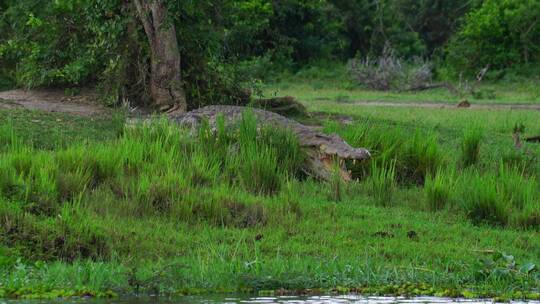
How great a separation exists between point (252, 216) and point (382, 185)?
65.5 inches

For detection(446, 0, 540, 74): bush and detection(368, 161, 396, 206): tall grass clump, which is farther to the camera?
detection(446, 0, 540, 74): bush

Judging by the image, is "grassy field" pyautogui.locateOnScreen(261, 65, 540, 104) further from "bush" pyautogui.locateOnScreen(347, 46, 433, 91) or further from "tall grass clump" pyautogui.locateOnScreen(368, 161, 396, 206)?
"tall grass clump" pyautogui.locateOnScreen(368, 161, 396, 206)

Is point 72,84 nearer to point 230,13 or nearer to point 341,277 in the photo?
point 230,13

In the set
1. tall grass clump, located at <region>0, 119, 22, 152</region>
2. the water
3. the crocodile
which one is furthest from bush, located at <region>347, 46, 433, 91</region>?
the water

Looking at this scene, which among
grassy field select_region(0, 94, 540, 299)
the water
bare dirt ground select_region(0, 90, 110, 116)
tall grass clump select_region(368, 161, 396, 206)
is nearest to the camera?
the water

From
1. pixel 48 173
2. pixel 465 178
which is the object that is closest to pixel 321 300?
pixel 48 173

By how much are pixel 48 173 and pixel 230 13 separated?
7.61 meters

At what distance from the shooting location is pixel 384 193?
984 centimetres

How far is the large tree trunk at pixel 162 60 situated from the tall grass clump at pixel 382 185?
4.05 metres

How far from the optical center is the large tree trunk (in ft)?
44.3

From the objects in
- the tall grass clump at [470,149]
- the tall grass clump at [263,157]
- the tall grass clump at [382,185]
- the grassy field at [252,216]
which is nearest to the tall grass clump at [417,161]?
the grassy field at [252,216]

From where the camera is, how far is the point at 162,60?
13844 millimetres

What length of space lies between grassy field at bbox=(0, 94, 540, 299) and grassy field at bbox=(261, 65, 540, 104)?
1000 centimetres

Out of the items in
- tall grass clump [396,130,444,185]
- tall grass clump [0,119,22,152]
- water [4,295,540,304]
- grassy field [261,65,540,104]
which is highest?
tall grass clump [0,119,22,152]
